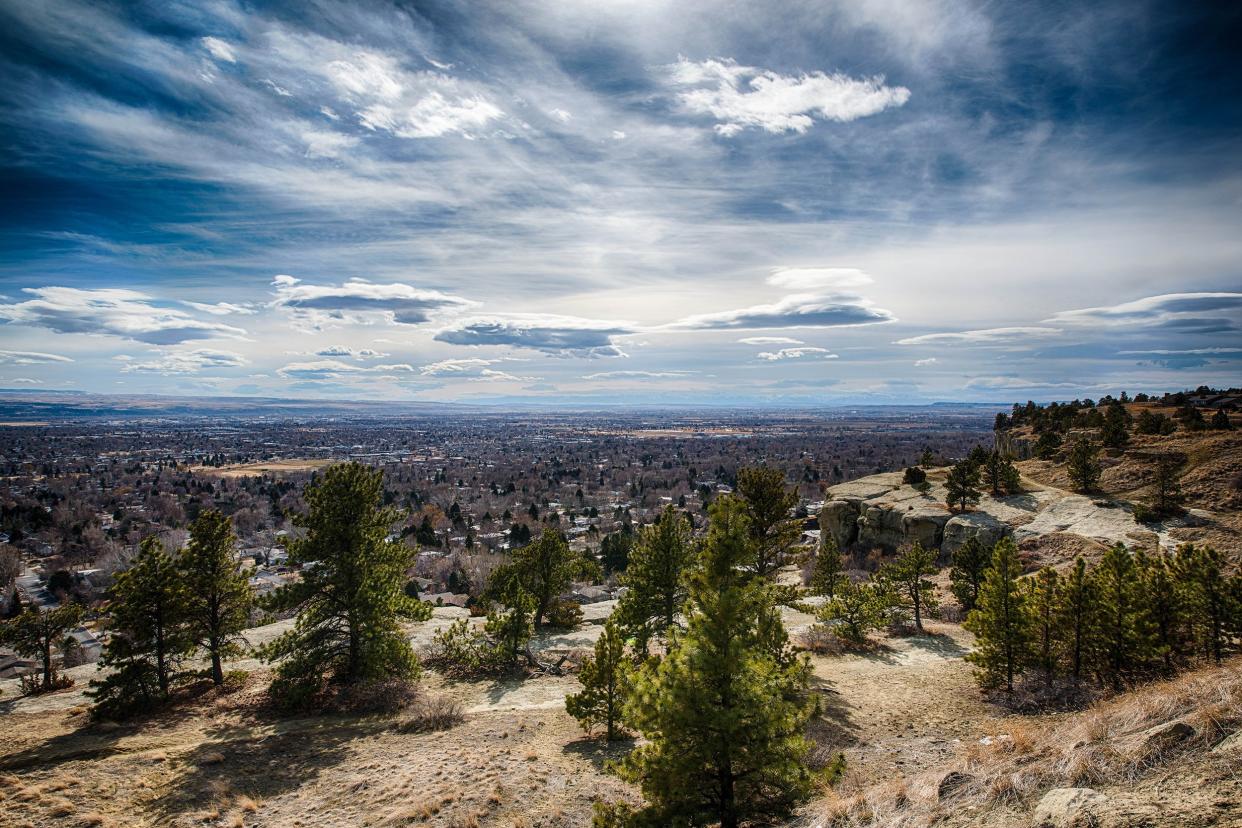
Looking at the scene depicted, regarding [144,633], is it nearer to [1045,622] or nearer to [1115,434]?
[1045,622]

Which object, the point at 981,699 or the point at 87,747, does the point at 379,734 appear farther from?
the point at 981,699

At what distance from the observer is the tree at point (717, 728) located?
8.81 metres

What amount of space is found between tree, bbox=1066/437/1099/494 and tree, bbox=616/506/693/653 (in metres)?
33.9

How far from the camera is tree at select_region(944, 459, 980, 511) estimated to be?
41812 millimetres

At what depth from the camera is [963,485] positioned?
4191cm

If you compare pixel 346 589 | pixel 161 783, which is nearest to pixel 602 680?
pixel 346 589

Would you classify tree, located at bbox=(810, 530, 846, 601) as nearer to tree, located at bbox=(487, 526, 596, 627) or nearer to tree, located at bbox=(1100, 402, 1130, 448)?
tree, located at bbox=(487, 526, 596, 627)

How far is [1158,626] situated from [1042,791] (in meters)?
11.1

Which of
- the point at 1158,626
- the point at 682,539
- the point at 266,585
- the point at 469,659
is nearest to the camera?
the point at 1158,626

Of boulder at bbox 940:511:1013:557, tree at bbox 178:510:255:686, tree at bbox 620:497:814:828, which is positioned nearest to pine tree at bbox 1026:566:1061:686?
tree at bbox 620:497:814:828

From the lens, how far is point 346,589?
65.7ft

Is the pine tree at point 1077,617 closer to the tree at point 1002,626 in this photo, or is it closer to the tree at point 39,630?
the tree at point 1002,626

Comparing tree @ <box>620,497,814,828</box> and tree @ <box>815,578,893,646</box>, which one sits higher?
tree @ <box>620,497,814,828</box>

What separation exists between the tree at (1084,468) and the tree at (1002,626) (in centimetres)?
2870
